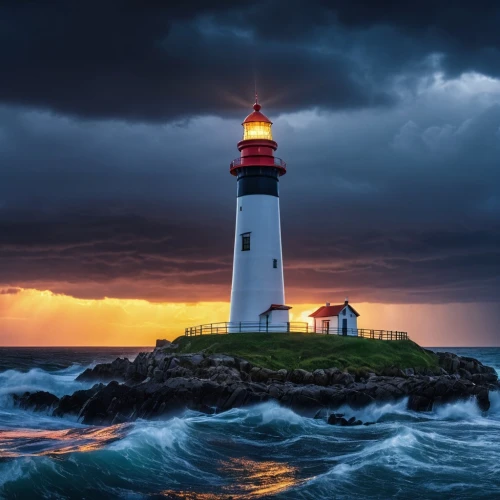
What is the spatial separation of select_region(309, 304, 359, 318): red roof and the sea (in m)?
16.9

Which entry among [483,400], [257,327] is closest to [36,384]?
[257,327]

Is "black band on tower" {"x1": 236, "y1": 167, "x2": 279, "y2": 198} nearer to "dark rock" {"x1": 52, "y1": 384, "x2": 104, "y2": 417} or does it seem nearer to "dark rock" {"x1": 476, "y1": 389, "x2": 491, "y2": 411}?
"dark rock" {"x1": 52, "y1": 384, "x2": 104, "y2": 417}

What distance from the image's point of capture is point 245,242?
1732 inches

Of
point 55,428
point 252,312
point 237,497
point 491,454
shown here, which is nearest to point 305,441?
point 491,454

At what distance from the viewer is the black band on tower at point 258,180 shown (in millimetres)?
43875

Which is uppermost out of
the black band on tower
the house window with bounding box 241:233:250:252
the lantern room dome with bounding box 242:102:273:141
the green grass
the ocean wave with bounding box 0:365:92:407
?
the lantern room dome with bounding box 242:102:273:141

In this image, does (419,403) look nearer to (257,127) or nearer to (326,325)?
(326,325)

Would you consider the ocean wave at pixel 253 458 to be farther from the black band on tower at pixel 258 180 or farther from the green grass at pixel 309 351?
the black band on tower at pixel 258 180

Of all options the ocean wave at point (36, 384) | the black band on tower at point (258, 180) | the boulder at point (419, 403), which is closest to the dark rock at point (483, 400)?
the boulder at point (419, 403)

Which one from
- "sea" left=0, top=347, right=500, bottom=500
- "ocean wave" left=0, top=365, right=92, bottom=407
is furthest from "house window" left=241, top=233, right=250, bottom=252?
"sea" left=0, top=347, right=500, bottom=500

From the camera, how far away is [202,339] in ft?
140

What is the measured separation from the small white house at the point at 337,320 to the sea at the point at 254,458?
54.3ft

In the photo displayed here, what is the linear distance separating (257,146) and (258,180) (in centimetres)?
211

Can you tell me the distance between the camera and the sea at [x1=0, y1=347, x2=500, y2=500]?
17.3 metres
